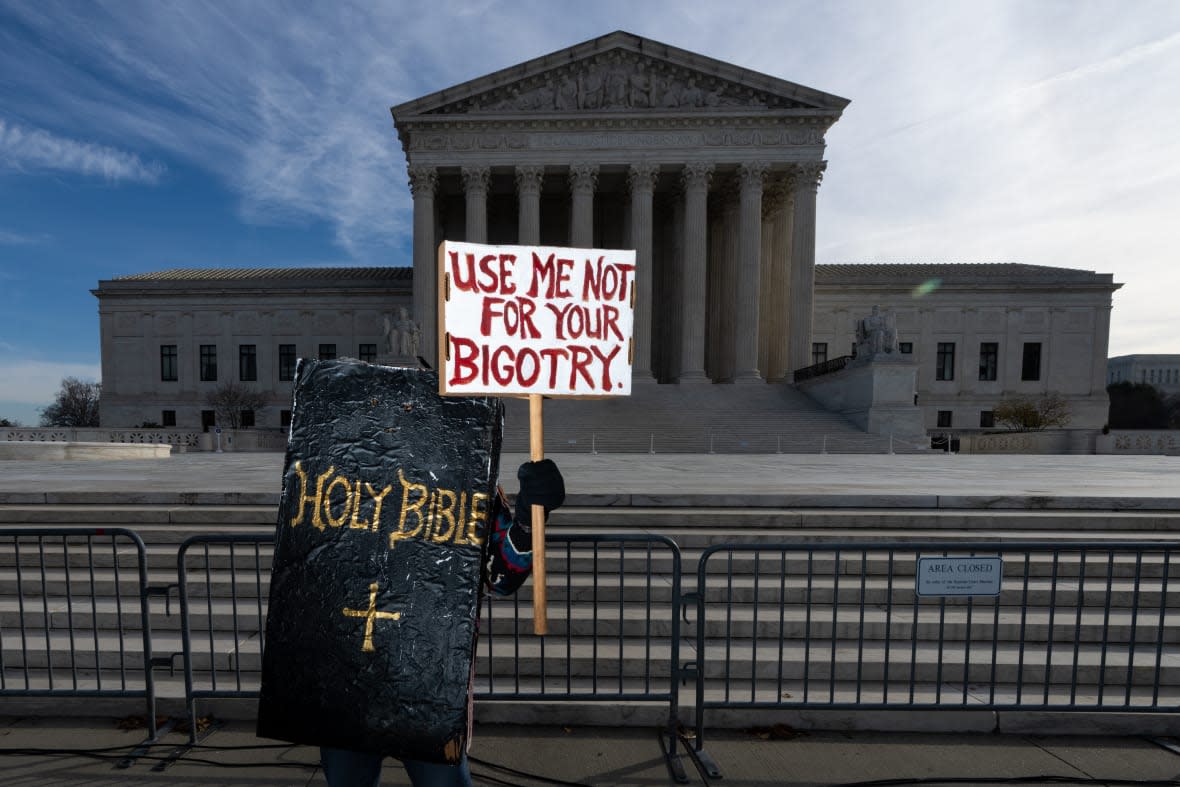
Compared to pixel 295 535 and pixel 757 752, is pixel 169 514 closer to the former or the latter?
pixel 295 535

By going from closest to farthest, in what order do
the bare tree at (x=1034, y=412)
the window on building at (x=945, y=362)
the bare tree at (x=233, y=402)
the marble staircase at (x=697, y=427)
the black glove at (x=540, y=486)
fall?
the black glove at (x=540, y=486), the marble staircase at (x=697, y=427), the bare tree at (x=1034, y=412), the bare tree at (x=233, y=402), the window on building at (x=945, y=362)

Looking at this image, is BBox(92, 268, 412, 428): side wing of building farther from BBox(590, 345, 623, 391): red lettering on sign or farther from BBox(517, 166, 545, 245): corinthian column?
BBox(590, 345, 623, 391): red lettering on sign

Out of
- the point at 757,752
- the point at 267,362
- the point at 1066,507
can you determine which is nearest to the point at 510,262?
the point at 757,752

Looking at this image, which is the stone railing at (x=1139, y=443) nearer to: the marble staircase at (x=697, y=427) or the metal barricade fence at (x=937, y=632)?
the marble staircase at (x=697, y=427)

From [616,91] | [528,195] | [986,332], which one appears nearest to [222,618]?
[528,195]

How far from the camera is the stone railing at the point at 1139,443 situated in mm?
24641

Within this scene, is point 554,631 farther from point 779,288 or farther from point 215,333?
point 215,333

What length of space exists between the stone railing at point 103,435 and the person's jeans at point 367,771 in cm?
2870

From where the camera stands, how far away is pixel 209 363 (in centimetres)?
4262

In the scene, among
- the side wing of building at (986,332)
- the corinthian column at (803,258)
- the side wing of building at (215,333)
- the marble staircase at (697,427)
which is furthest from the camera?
the side wing of building at (986,332)

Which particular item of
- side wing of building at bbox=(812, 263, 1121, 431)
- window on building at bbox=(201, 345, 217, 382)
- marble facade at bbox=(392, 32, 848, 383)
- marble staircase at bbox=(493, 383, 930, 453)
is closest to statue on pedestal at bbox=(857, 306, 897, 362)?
marble staircase at bbox=(493, 383, 930, 453)

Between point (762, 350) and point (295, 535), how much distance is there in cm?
3724

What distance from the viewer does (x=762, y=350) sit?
36.9 metres

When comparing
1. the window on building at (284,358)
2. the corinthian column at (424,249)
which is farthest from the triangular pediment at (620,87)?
the window on building at (284,358)
